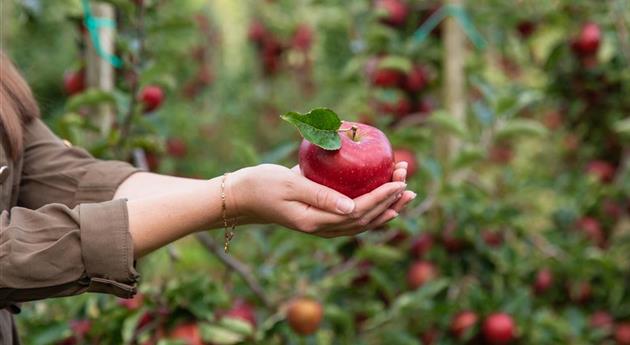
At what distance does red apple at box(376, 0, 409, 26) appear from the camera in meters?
2.68

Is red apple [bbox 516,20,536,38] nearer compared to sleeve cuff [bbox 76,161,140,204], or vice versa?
sleeve cuff [bbox 76,161,140,204]

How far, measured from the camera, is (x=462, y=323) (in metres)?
2.26

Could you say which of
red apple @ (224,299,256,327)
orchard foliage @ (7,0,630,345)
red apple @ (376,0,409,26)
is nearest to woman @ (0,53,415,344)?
orchard foliage @ (7,0,630,345)

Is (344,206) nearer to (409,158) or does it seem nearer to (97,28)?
(97,28)

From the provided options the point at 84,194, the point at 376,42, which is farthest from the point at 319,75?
the point at 84,194

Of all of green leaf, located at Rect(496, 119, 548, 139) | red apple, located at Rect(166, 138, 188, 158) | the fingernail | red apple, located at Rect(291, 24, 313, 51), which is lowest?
red apple, located at Rect(166, 138, 188, 158)

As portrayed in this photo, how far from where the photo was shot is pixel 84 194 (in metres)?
1.32

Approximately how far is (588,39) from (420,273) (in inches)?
37.9

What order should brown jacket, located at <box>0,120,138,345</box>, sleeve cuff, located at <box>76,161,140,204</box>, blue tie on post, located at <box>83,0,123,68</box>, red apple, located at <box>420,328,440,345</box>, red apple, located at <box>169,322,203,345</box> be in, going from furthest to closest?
red apple, located at <box>420,328,440,345</box>
blue tie on post, located at <box>83,0,123,68</box>
red apple, located at <box>169,322,203,345</box>
sleeve cuff, located at <box>76,161,140,204</box>
brown jacket, located at <box>0,120,138,345</box>

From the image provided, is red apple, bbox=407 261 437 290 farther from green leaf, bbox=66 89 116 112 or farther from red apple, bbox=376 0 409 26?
green leaf, bbox=66 89 116 112

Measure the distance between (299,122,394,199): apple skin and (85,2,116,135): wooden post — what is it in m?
1.07

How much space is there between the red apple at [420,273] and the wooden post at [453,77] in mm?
371

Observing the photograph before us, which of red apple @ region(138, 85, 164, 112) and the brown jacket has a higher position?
the brown jacket

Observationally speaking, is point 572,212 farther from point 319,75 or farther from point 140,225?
point 319,75
